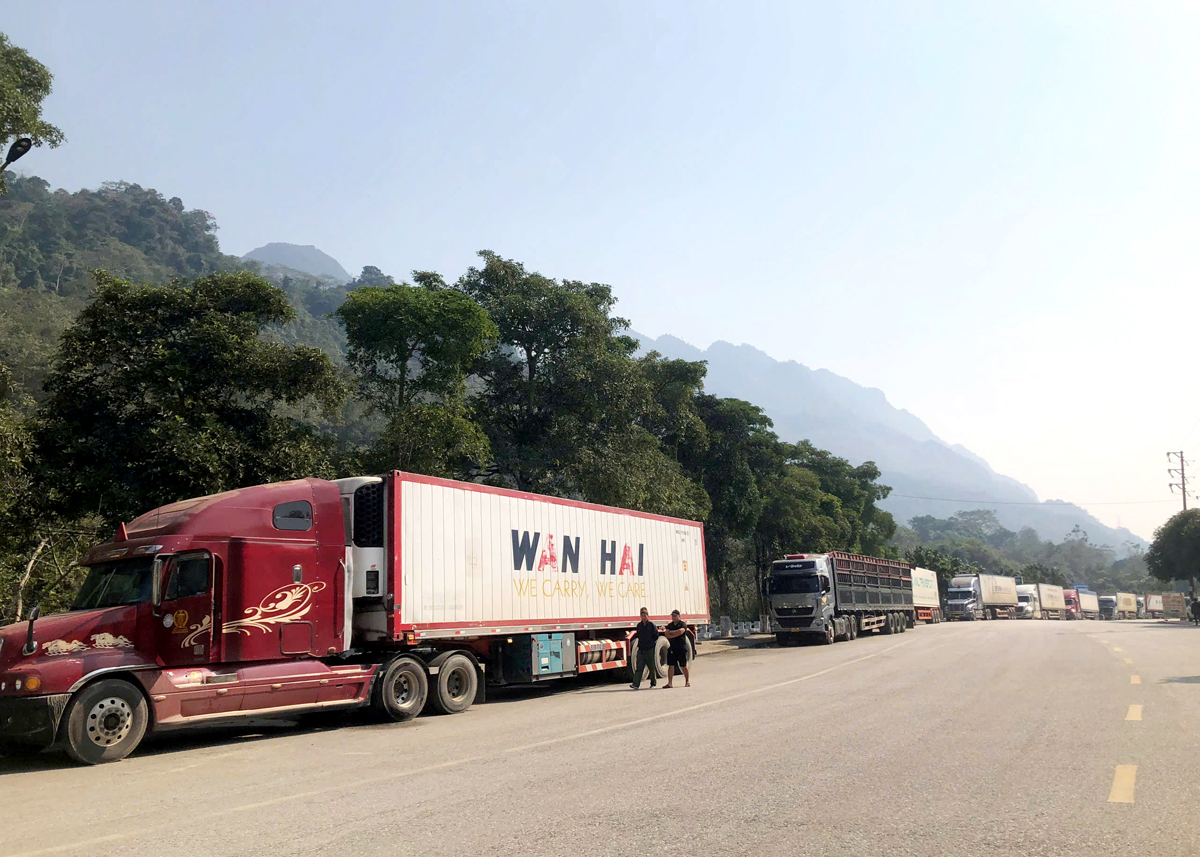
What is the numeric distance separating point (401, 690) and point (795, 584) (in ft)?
72.5

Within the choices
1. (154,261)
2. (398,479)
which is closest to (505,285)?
(398,479)

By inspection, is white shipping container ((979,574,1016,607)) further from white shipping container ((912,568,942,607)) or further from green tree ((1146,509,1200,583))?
white shipping container ((912,568,942,607))

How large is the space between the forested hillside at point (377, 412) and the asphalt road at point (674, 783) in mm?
7839

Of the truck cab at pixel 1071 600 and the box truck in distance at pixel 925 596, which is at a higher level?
the box truck in distance at pixel 925 596

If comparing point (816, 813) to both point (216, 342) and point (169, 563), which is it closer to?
point (169, 563)

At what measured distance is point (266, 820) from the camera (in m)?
6.40

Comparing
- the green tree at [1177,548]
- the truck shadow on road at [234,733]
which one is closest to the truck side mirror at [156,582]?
the truck shadow on road at [234,733]

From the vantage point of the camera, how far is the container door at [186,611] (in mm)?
10906

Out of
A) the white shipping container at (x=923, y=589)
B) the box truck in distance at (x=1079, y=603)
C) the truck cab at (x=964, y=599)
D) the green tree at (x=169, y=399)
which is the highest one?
the green tree at (x=169, y=399)

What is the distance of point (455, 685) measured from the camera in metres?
14.1

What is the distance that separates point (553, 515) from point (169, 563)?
23.9 ft

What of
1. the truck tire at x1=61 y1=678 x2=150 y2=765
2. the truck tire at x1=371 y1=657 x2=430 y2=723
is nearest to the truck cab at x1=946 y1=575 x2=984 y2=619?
the truck tire at x1=371 y1=657 x2=430 y2=723

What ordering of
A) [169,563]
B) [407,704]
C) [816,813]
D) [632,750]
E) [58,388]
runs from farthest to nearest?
1. [58,388]
2. [407,704]
3. [169,563]
4. [632,750]
5. [816,813]

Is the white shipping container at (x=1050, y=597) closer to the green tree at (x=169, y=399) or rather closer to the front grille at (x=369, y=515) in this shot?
the green tree at (x=169, y=399)
